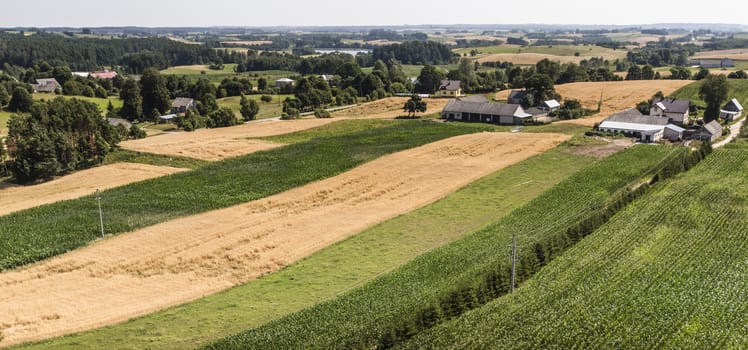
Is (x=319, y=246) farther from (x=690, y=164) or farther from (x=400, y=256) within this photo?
(x=690, y=164)

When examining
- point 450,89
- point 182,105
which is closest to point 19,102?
point 182,105

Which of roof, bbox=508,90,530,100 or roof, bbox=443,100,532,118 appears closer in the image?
roof, bbox=443,100,532,118

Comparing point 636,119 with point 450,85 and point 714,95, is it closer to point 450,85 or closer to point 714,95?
point 714,95

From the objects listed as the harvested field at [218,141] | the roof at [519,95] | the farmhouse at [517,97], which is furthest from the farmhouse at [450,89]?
the harvested field at [218,141]

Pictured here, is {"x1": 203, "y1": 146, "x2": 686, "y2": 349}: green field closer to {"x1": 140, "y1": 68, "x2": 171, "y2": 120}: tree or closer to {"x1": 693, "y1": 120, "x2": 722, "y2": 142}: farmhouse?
{"x1": 693, "y1": 120, "x2": 722, "y2": 142}: farmhouse

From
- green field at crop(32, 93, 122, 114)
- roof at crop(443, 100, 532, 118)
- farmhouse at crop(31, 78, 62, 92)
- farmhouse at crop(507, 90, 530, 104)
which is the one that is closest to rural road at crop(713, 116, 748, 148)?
roof at crop(443, 100, 532, 118)

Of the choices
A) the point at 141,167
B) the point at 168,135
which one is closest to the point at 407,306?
the point at 141,167
